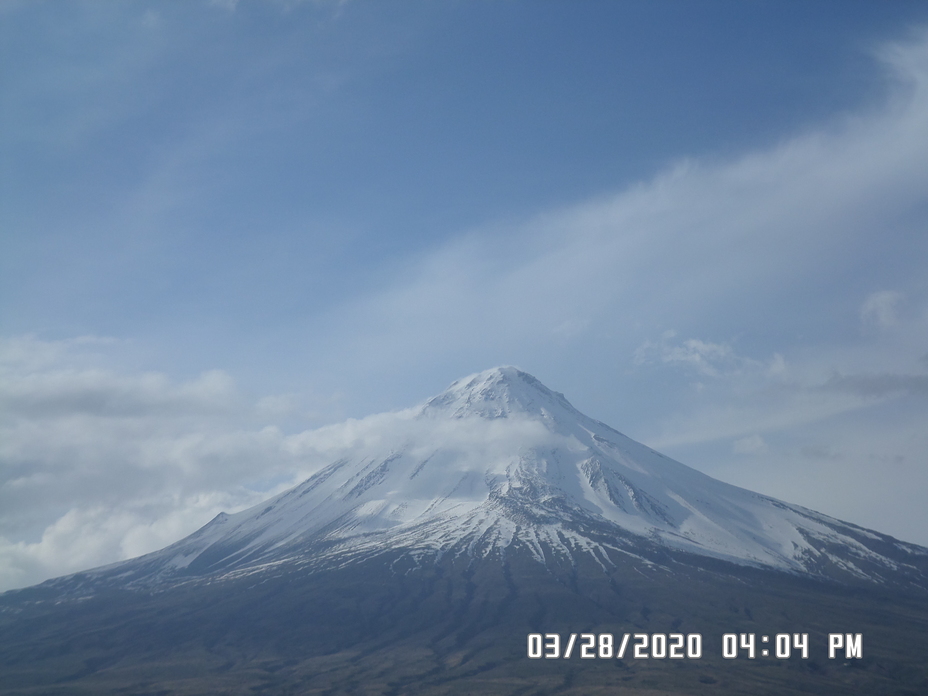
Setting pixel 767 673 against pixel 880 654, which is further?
pixel 880 654

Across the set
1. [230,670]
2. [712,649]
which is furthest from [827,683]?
Result: [230,670]

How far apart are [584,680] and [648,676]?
46.8ft

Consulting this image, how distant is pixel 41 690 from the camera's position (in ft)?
629

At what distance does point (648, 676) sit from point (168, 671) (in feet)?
374

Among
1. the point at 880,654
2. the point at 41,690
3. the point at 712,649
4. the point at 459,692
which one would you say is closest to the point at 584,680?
the point at 459,692

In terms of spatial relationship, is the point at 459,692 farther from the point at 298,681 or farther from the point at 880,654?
the point at 880,654

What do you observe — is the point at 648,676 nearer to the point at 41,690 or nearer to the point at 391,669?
the point at 391,669

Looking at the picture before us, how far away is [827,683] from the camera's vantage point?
179 metres

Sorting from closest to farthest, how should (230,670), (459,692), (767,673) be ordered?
(459,692), (767,673), (230,670)

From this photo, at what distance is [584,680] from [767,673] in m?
41.9

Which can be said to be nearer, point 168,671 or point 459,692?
point 459,692

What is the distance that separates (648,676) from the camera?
588 feet

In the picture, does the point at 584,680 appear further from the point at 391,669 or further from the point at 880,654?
the point at 880,654

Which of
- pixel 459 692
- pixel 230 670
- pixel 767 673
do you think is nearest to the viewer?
pixel 459 692
